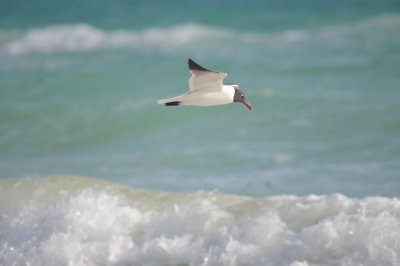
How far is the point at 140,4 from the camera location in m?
28.8

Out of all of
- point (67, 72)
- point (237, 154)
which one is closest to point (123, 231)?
point (237, 154)

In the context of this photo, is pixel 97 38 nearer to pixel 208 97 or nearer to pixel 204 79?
pixel 208 97

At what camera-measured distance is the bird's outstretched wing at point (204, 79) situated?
26.3 feet

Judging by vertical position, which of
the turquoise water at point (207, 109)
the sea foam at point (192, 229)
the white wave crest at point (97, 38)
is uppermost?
the white wave crest at point (97, 38)

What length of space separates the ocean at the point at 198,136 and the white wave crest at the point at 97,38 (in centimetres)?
7

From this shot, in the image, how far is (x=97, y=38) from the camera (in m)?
25.3

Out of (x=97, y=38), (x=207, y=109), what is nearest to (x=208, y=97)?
(x=207, y=109)

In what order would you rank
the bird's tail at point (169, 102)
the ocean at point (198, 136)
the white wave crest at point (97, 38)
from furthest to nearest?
1. the white wave crest at point (97, 38)
2. the ocean at point (198, 136)
3. the bird's tail at point (169, 102)

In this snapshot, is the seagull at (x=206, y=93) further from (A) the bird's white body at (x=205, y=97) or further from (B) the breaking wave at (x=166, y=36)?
(B) the breaking wave at (x=166, y=36)

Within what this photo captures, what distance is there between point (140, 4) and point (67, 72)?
8680 millimetres

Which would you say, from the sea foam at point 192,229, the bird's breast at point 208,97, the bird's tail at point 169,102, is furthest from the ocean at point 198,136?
the bird's tail at point 169,102

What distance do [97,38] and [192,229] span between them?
1714 cm

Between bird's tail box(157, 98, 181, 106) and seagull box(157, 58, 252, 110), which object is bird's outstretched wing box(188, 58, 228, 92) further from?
bird's tail box(157, 98, 181, 106)

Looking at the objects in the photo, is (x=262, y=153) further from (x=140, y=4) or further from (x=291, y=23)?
(x=140, y=4)
